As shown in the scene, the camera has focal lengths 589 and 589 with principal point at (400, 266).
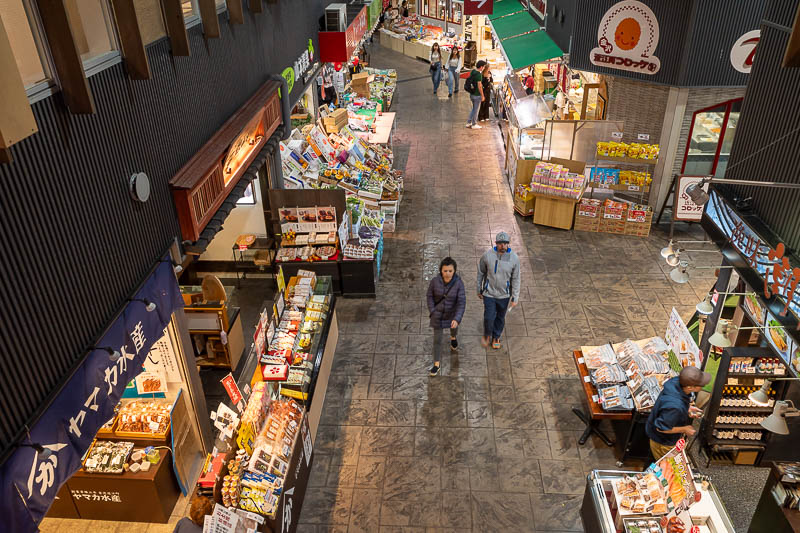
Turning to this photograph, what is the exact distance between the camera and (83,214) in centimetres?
479

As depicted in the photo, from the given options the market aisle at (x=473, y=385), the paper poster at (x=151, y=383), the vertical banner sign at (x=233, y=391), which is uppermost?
the vertical banner sign at (x=233, y=391)

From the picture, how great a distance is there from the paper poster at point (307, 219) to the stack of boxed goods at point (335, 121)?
15.3ft

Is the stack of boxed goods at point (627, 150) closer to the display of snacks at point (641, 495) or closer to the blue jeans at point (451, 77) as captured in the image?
the display of snacks at point (641, 495)

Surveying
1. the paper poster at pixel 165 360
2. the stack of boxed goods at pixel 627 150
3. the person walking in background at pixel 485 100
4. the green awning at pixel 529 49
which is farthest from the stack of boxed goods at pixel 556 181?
the paper poster at pixel 165 360

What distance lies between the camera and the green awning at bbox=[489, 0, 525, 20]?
22.7m

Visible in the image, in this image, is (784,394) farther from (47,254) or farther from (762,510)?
(47,254)

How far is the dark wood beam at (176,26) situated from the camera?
6016 millimetres

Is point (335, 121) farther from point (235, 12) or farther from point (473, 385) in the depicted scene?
point (473, 385)

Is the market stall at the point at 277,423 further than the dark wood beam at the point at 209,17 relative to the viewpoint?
No

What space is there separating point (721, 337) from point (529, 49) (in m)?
12.7

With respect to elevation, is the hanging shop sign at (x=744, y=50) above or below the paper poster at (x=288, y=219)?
above

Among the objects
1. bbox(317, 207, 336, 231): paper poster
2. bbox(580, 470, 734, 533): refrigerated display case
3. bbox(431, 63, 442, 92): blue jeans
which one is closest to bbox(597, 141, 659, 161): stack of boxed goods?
bbox(317, 207, 336, 231): paper poster

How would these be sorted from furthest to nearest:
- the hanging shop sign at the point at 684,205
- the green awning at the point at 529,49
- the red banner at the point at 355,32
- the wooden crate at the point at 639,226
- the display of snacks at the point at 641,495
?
the green awning at the point at 529,49 < the red banner at the point at 355,32 < the wooden crate at the point at 639,226 < the hanging shop sign at the point at 684,205 < the display of snacks at the point at 641,495

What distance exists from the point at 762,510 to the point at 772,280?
2208 mm
